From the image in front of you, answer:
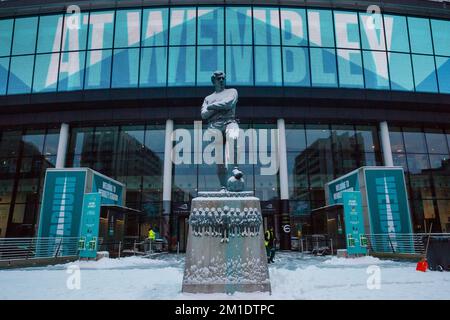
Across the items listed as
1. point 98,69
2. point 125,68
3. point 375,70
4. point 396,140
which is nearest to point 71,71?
point 98,69

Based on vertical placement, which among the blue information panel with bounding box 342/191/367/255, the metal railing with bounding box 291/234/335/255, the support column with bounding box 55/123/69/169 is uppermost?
the support column with bounding box 55/123/69/169

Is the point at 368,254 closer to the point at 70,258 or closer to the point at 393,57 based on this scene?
the point at 70,258

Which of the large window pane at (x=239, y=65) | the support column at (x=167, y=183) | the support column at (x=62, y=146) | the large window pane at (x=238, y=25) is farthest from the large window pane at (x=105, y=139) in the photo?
the large window pane at (x=238, y=25)

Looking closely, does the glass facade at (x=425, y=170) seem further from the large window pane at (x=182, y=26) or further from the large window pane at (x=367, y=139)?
the large window pane at (x=182, y=26)

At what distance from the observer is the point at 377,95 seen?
22453 mm

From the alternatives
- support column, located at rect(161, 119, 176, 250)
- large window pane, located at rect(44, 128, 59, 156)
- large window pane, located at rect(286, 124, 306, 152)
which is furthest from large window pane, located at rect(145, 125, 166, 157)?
large window pane, located at rect(286, 124, 306, 152)

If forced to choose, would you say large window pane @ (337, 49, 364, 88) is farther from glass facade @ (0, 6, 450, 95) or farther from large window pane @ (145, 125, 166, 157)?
large window pane @ (145, 125, 166, 157)

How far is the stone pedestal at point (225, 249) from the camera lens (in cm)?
545

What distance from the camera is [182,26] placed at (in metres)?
24.1

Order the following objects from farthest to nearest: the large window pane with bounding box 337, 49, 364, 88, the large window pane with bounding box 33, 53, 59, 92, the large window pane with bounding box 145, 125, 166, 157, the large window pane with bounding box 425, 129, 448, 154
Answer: the large window pane with bounding box 425, 129, 448, 154 → the large window pane with bounding box 145, 125, 166, 157 → the large window pane with bounding box 33, 53, 59, 92 → the large window pane with bounding box 337, 49, 364, 88

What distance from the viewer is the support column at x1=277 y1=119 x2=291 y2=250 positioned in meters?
21.7

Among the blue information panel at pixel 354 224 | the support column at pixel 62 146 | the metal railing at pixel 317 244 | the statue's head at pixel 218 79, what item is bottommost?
the metal railing at pixel 317 244

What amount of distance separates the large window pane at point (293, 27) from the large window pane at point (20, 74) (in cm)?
2010

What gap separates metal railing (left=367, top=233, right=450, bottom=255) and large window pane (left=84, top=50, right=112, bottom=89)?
20.8 metres
